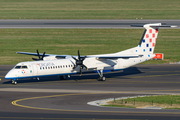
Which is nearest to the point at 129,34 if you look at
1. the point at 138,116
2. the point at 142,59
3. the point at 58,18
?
the point at 58,18

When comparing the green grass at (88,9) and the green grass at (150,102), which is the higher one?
the green grass at (88,9)

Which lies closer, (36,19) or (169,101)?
(169,101)

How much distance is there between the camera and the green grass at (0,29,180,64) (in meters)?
67.8

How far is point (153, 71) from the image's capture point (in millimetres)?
49906

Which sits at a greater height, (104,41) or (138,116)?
(104,41)

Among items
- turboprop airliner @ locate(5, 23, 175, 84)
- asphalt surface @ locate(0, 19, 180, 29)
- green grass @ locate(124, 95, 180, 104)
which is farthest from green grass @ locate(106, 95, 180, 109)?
asphalt surface @ locate(0, 19, 180, 29)

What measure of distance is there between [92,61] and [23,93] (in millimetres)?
11524

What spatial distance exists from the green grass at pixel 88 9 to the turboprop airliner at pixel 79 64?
2188 inches

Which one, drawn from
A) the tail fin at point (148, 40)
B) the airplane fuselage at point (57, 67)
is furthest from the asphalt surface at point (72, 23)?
the airplane fuselage at point (57, 67)

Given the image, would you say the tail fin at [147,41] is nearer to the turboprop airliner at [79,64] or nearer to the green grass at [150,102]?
the turboprop airliner at [79,64]

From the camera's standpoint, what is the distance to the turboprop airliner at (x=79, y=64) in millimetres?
38500

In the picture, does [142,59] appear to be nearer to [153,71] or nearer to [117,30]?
[153,71]

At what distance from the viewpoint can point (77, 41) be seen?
249 feet

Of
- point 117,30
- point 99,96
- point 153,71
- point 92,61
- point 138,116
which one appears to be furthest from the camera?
point 117,30
